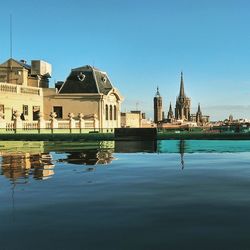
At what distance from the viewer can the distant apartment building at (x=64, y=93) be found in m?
55.4

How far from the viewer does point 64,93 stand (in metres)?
60.3

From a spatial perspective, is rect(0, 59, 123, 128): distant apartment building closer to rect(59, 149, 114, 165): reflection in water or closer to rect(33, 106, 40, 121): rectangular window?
rect(33, 106, 40, 121): rectangular window

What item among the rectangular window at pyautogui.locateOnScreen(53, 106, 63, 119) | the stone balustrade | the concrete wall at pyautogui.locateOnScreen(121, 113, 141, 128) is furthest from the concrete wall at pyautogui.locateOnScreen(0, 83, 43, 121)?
the concrete wall at pyautogui.locateOnScreen(121, 113, 141, 128)

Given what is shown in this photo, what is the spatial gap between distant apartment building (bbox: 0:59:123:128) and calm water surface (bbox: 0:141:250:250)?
43.9 meters

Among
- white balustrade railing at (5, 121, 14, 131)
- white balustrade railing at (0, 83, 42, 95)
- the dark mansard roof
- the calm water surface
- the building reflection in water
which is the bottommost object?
the calm water surface

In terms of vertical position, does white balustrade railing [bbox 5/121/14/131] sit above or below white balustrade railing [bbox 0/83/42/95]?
below

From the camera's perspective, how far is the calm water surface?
471 centimetres

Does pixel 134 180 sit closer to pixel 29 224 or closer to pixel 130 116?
pixel 29 224

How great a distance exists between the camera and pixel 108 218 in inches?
227

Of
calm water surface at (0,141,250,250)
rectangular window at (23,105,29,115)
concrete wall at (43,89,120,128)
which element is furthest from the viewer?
concrete wall at (43,89,120,128)

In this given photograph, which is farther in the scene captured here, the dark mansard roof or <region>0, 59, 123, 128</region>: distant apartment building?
the dark mansard roof

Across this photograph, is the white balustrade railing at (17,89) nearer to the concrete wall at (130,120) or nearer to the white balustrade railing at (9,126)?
the white balustrade railing at (9,126)

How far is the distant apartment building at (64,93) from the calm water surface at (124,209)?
144 feet

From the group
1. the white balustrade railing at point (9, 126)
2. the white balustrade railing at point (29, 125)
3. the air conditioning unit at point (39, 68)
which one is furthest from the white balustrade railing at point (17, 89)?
the white balustrade railing at point (9, 126)
